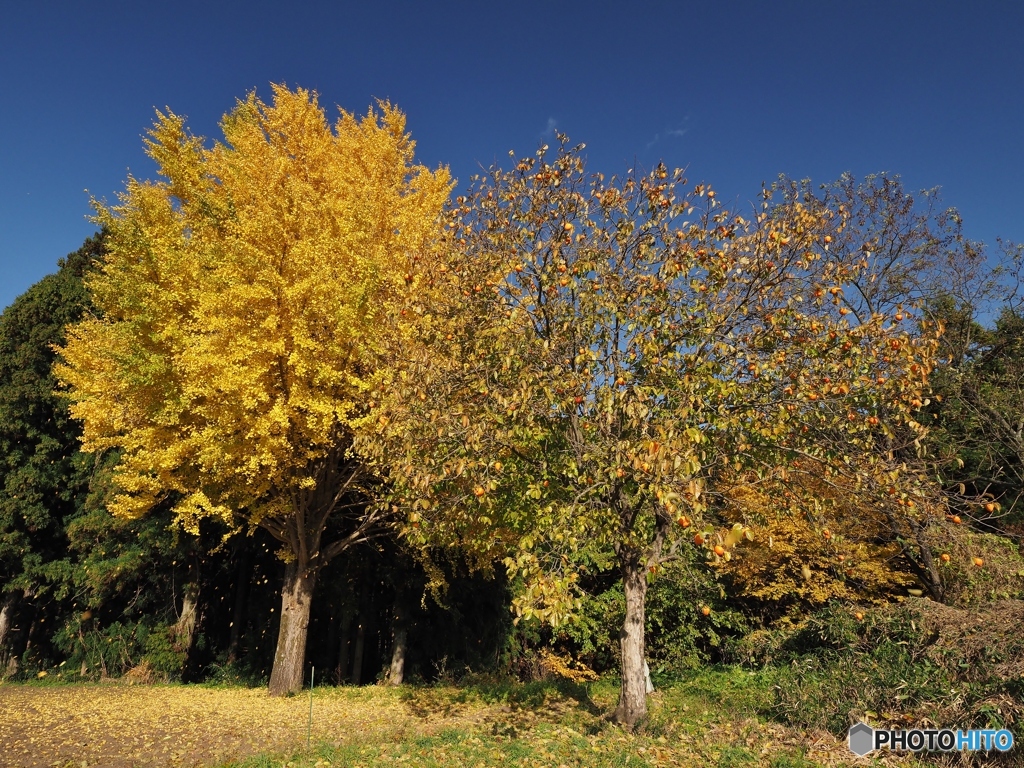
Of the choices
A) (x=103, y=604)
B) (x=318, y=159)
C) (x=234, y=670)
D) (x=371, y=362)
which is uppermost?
(x=318, y=159)

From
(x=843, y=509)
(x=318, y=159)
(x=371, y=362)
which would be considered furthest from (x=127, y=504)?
(x=843, y=509)

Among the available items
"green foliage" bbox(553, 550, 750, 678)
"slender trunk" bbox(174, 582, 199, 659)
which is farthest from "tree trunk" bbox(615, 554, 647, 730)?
"slender trunk" bbox(174, 582, 199, 659)

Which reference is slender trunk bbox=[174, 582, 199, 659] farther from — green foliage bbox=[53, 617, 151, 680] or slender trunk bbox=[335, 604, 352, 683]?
slender trunk bbox=[335, 604, 352, 683]

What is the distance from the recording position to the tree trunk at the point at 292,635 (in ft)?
35.0

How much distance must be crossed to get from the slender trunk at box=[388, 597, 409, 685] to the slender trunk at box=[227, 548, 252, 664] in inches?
192

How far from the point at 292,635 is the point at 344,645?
462cm

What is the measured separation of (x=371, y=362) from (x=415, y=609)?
947 cm

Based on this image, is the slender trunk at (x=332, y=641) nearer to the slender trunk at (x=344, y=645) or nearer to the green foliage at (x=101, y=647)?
the slender trunk at (x=344, y=645)

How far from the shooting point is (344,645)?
1500 centimetres

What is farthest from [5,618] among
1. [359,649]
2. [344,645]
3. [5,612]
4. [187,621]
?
[359,649]

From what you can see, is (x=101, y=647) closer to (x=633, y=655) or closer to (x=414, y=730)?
(x=414, y=730)

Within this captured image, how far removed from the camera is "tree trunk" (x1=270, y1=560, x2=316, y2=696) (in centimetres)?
1068

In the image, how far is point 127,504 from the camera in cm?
917

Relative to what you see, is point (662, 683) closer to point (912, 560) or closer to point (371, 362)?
point (912, 560)
